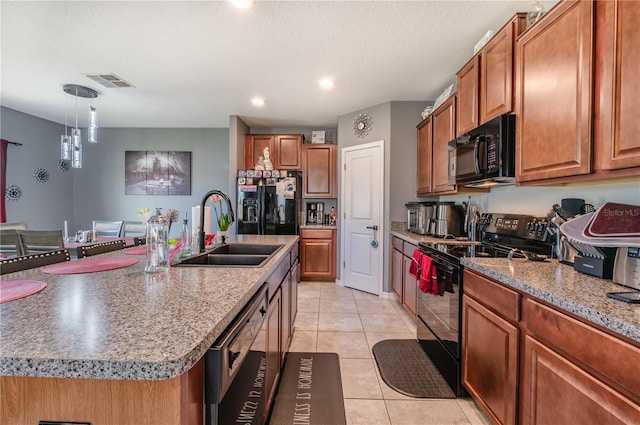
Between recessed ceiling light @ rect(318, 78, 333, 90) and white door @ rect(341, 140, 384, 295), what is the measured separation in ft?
3.24

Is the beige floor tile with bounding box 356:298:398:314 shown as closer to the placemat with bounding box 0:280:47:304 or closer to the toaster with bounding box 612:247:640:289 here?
the toaster with bounding box 612:247:640:289

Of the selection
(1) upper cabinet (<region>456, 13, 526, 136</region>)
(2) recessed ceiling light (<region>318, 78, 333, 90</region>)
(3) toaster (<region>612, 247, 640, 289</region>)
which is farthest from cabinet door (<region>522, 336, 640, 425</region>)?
(2) recessed ceiling light (<region>318, 78, 333, 90</region>)

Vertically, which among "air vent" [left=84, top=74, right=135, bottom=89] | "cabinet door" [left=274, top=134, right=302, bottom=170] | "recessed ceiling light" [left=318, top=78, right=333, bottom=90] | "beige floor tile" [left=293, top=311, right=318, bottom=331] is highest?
"recessed ceiling light" [left=318, top=78, right=333, bottom=90]

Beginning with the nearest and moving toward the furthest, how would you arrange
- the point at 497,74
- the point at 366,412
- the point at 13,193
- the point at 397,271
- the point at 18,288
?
the point at 18,288, the point at 366,412, the point at 497,74, the point at 397,271, the point at 13,193

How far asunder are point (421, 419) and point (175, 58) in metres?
3.33

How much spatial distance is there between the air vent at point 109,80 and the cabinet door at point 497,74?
3.44 meters

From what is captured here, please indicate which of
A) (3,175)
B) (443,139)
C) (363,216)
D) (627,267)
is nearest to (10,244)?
(3,175)

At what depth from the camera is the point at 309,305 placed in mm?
3389

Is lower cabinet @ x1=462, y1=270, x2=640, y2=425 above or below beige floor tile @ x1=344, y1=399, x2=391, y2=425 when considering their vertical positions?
above

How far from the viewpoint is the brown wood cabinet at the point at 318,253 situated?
4.42 m

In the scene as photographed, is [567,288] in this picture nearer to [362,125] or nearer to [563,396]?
[563,396]

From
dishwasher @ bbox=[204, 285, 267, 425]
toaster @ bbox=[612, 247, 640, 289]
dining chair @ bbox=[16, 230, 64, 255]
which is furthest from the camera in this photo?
dining chair @ bbox=[16, 230, 64, 255]

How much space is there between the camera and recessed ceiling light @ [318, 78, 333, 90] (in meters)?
3.09

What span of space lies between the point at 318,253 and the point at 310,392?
264 cm
